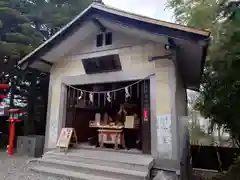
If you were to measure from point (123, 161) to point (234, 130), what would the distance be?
4.36 meters

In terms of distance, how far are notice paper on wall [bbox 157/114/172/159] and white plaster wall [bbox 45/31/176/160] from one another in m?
0.16

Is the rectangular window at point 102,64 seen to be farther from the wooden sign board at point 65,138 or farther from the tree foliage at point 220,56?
the tree foliage at point 220,56

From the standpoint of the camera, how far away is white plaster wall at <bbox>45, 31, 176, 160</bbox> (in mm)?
5629

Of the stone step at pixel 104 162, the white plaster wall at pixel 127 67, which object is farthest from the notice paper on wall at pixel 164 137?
the stone step at pixel 104 162

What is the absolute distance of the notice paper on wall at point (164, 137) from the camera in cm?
534

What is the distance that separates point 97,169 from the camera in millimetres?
5270

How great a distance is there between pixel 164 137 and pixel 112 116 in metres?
3.92

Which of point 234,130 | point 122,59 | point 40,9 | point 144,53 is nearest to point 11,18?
point 40,9

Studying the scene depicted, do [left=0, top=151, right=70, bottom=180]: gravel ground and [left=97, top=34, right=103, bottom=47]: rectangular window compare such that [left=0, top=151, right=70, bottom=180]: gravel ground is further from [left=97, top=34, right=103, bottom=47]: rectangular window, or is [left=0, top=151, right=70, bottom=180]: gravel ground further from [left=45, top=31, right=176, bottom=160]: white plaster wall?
[left=97, top=34, right=103, bottom=47]: rectangular window

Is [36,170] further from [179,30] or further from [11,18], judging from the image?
[11,18]

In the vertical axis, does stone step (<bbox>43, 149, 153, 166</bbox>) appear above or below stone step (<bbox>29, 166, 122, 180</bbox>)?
above

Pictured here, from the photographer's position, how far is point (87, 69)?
281 inches

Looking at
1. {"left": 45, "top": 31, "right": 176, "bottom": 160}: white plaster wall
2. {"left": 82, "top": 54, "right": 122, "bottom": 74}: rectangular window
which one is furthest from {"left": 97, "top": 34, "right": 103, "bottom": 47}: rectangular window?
{"left": 82, "top": 54, "right": 122, "bottom": 74}: rectangular window

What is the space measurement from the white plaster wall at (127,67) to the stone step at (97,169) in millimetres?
1127
